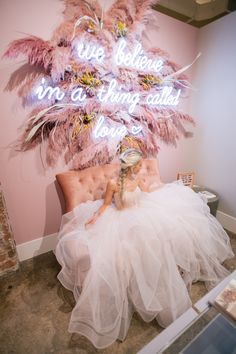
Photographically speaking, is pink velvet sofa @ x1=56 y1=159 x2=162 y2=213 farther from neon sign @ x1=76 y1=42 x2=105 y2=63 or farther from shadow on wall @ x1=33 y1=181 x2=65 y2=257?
neon sign @ x1=76 y1=42 x2=105 y2=63

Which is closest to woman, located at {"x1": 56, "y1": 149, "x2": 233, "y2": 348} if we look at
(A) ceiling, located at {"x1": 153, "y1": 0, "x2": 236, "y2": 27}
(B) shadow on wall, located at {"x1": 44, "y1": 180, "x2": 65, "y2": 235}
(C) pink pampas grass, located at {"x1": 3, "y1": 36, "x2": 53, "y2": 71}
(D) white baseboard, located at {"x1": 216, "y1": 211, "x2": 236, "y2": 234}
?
(B) shadow on wall, located at {"x1": 44, "y1": 180, "x2": 65, "y2": 235}

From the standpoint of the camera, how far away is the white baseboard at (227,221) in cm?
249

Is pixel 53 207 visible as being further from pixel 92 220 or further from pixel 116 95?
pixel 116 95

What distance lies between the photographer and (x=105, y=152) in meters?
2.07

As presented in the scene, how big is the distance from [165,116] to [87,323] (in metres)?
2.20

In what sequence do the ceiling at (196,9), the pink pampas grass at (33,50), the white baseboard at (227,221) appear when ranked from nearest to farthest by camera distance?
the pink pampas grass at (33,50) → the ceiling at (196,9) → the white baseboard at (227,221)

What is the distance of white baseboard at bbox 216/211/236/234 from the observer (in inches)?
98.0

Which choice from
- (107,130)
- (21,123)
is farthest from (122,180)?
(21,123)

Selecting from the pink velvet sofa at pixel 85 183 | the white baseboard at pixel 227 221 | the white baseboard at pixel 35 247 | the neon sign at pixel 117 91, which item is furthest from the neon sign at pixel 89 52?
the white baseboard at pixel 227 221

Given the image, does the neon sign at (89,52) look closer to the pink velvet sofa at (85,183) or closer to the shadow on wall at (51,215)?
the pink velvet sofa at (85,183)

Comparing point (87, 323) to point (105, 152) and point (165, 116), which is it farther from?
point (165, 116)

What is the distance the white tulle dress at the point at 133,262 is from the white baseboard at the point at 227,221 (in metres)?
0.89

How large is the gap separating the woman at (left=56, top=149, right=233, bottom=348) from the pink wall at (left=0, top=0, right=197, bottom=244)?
502mm

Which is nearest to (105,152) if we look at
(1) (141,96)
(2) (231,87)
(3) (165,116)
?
(1) (141,96)
